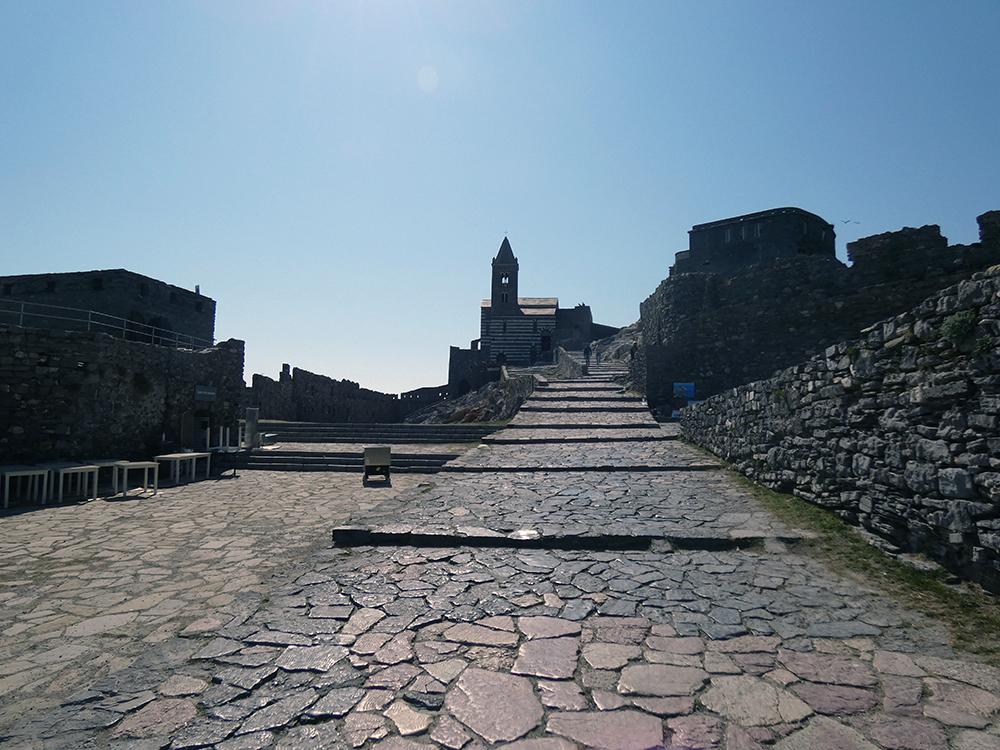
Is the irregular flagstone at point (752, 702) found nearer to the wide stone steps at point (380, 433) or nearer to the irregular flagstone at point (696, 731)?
the irregular flagstone at point (696, 731)

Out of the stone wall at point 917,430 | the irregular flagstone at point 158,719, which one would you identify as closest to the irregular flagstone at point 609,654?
the irregular flagstone at point 158,719

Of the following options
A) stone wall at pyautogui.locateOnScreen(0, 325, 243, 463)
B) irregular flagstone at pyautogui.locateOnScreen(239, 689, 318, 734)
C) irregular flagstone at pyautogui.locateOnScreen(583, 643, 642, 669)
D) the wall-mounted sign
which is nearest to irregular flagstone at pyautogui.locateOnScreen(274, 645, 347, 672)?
irregular flagstone at pyautogui.locateOnScreen(239, 689, 318, 734)

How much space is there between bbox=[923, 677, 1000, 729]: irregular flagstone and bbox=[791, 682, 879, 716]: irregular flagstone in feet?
0.78

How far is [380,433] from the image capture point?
1739 centimetres

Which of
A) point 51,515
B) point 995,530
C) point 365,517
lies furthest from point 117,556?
point 995,530

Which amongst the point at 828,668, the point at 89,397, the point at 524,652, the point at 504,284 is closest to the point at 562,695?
the point at 524,652

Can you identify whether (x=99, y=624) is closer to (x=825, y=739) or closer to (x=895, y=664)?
(x=825, y=739)

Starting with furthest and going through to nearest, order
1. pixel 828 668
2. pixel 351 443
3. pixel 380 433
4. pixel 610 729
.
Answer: pixel 380 433
pixel 351 443
pixel 828 668
pixel 610 729

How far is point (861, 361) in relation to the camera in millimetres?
5117

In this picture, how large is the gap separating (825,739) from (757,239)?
37044 millimetres

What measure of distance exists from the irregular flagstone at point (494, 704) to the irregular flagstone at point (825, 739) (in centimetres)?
113

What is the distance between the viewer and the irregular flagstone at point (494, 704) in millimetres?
2451

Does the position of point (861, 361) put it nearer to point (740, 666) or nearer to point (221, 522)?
point (740, 666)

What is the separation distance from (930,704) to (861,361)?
3.45m
